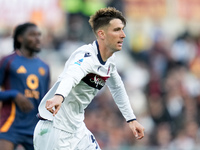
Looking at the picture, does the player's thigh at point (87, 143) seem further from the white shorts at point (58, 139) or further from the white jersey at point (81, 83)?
the white jersey at point (81, 83)

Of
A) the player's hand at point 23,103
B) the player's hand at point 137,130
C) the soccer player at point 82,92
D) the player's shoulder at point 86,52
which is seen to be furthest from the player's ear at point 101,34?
the player's hand at point 23,103

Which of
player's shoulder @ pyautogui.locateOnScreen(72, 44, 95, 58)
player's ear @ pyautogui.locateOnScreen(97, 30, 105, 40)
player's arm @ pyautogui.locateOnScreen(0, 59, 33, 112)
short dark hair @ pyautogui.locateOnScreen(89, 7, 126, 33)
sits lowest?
player's arm @ pyautogui.locateOnScreen(0, 59, 33, 112)

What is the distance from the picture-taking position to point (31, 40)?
7895mm

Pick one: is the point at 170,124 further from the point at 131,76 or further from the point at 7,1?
the point at 7,1

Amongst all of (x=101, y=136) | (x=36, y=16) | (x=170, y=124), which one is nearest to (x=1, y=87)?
(x=101, y=136)

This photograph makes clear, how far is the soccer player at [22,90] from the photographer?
289 inches

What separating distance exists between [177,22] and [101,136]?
738cm

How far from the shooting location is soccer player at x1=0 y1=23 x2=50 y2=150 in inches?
289

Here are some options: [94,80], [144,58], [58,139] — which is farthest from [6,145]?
[144,58]

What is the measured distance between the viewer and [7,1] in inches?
625

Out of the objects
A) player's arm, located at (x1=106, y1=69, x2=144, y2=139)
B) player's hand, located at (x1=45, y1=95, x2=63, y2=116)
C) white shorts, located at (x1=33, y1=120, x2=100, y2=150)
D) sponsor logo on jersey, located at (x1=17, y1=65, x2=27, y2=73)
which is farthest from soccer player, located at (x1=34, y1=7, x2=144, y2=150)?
sponsor logo on jersey, located at (x1=17, y1=65, x2=27, y2=73)

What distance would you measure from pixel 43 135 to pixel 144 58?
915 centimetres

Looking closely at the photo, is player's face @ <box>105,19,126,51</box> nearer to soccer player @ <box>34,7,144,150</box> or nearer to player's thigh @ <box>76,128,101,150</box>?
soccer player @ <box>34,7,144,150</box>

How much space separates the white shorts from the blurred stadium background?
185 inches
